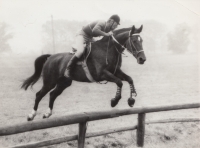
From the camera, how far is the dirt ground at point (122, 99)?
4016mm

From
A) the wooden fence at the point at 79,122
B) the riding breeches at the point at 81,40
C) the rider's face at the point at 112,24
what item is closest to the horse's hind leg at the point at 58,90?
the riding breeches at the point at 81,40

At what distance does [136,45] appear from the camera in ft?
11.9

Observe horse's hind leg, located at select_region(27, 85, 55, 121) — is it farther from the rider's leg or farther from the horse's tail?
the rider's leg

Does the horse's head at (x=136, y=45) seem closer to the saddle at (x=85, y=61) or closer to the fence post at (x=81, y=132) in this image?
the saddle at (x=85, y=61)

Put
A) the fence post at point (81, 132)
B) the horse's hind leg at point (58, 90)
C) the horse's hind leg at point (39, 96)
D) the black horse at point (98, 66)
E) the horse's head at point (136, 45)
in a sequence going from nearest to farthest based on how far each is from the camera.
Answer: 1. the fence post at point (81, 132)
2. the horse's head at point (136, 45)
3. the black horse at point (98, 66)
4. the horse's hind leg at point (39, 96)
5. the horse's hind leg at point (58, 90)

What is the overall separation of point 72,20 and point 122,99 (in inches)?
77.6

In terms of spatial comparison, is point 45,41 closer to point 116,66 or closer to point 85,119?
point 116,66

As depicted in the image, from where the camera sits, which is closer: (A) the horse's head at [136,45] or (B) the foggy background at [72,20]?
(A) the horse's head at [136,45]

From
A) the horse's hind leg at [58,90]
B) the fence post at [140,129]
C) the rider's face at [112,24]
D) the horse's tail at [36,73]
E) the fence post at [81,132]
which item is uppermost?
the rider's face at [112,24]

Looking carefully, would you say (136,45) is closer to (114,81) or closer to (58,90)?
(114,81)

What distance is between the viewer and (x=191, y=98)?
582 centimetres

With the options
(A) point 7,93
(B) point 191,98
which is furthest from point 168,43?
(A) point 7,93

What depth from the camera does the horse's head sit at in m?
3.53

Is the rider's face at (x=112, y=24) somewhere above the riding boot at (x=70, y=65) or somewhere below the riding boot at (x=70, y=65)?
above
